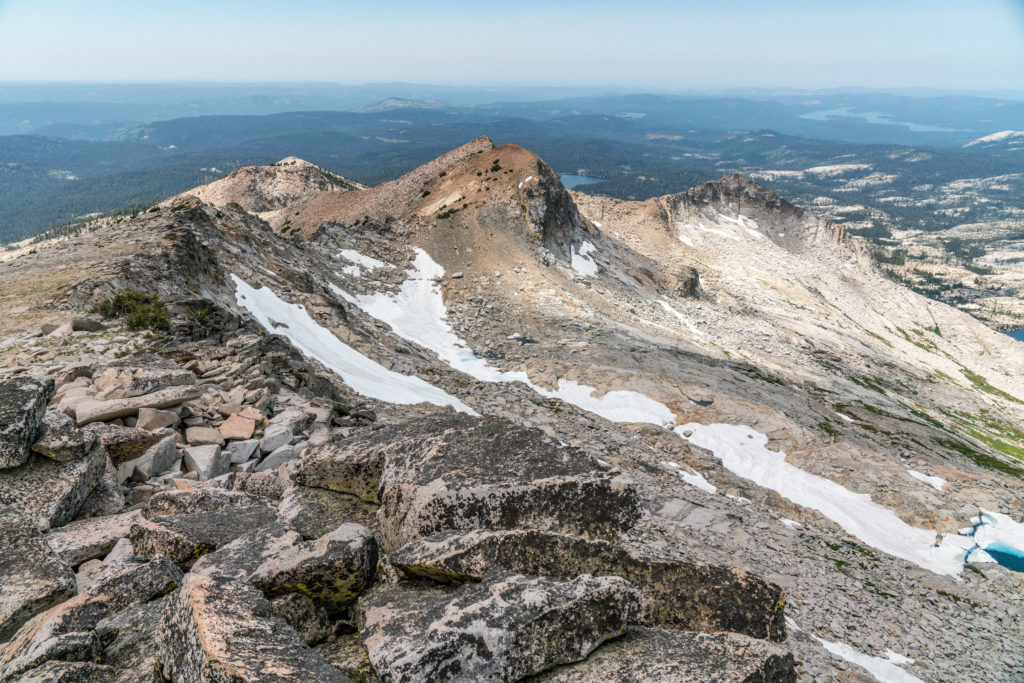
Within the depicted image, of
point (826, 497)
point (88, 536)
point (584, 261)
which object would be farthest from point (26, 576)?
point (584, 261)

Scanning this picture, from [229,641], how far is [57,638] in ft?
6.73

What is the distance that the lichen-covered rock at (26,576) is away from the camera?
18.4 ft

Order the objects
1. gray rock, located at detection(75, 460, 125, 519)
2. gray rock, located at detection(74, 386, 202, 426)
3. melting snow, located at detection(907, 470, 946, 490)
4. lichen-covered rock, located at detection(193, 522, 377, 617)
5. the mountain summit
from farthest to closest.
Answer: melting snow, located at detection(907, 470, 946, 490) < gray rock, located at detection(74, 386, 202, 426) < gray rock, located at detection(75, 460, 125, 519) < lichen-covered rock, located at detection(193, 522, 377, 617) < the mountain summit

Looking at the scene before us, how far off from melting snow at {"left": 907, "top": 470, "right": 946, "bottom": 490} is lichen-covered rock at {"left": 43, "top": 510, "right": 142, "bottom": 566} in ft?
116

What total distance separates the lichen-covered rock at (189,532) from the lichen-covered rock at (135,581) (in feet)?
0.58

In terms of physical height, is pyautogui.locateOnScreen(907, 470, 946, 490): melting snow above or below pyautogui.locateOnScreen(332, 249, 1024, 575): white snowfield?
below

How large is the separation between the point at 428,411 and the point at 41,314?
14168mm

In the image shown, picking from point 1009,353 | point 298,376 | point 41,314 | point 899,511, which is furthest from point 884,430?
point 1009,353

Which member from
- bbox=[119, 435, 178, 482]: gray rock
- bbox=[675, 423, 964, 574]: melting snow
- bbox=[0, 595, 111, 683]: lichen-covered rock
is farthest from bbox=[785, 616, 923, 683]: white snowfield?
bbox=[119, 435, 178, 482]: gray rock

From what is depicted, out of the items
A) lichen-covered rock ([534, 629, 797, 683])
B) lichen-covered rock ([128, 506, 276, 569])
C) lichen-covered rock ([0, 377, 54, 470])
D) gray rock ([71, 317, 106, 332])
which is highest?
lichen-covered rock ([0, 377, 54, 470])

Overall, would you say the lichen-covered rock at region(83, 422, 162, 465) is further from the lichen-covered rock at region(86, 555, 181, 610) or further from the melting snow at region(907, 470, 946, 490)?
the melting snow at region(907, 470, 946, 490)

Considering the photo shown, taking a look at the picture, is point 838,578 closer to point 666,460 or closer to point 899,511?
point 666,460

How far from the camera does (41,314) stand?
17.1m

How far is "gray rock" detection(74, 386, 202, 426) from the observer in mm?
9914
